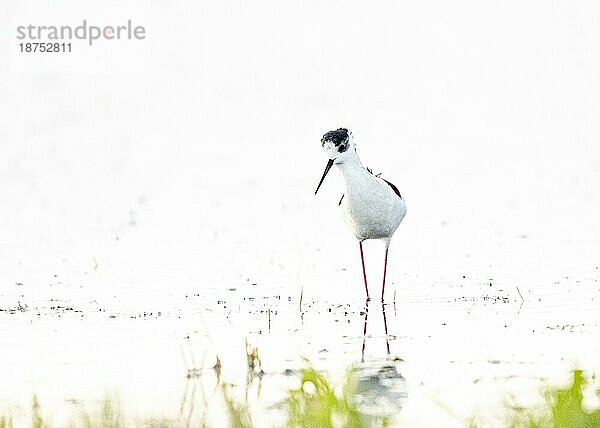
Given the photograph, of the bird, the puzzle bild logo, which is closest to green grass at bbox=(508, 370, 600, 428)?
the bird

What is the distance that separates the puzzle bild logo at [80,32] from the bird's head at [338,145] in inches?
430

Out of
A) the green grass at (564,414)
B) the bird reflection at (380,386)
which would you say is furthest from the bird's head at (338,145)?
the green grass at (564,414)

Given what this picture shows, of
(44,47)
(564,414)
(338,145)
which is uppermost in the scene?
(44,47)

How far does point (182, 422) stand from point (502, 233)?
7.00 metres

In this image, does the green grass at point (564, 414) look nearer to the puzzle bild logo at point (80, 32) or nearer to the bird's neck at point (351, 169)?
the bird's neck at point (351, 169)

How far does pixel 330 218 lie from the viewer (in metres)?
13.8

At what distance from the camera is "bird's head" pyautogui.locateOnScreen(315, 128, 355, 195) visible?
34.0 ft

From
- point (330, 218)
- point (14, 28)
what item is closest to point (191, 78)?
point (14, 28)

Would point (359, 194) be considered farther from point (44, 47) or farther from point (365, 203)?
point (44, 47)

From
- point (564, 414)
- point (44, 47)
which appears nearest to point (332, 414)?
point (564, 414)

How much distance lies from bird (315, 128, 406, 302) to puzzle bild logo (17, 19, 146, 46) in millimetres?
10822

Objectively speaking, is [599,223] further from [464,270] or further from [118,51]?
[118,51]

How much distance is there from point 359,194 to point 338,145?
45cm

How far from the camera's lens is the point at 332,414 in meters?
5.27
